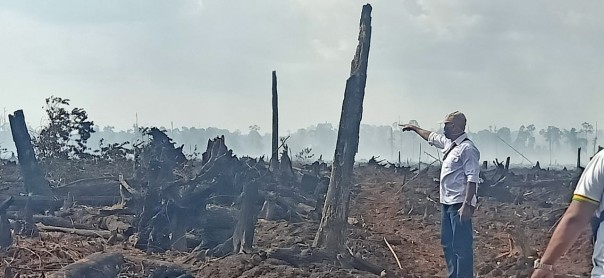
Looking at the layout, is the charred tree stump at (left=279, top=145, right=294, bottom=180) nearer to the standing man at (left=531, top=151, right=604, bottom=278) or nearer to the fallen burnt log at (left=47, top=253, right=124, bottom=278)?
the fallen burnt log at (left=47, top=253, right=124, bottom=278)

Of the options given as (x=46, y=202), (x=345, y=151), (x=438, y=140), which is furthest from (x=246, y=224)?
(x=46, y=202)

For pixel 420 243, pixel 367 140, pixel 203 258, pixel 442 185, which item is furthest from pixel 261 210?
pixel 367 140

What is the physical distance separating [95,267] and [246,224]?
2.48m

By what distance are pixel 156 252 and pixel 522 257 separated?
17.2 ft

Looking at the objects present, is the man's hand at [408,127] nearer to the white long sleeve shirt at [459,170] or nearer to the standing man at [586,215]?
the white long sleeve shirt at [459,170]

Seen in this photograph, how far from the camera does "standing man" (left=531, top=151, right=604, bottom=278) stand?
306cm

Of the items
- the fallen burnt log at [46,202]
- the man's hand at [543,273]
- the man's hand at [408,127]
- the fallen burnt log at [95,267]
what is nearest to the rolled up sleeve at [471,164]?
the man's hand at [408,127]

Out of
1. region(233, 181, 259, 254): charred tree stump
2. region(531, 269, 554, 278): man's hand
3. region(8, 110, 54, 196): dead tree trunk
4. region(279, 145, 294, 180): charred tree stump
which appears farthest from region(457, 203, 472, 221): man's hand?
region(279, 145, 294, 180): charred tree stump

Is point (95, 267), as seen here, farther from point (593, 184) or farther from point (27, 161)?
point (27, 161)

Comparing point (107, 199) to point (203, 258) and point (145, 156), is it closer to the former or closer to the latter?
point (145, 156)

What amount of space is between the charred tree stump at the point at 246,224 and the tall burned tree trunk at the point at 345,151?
0.92 metres

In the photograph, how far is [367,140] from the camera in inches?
7323

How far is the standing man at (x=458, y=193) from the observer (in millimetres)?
6199

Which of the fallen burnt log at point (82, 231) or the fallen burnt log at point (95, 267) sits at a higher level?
the fallen burnt log at point (82, 231)
